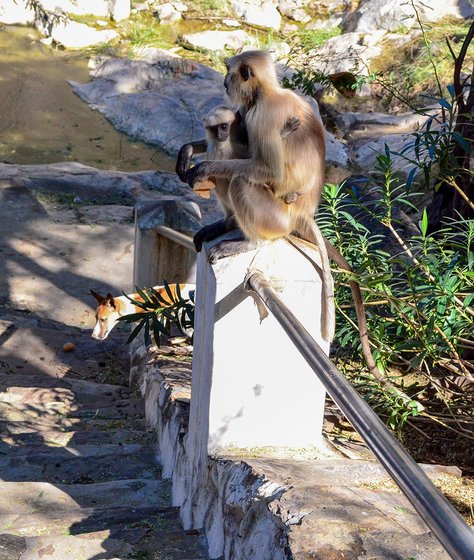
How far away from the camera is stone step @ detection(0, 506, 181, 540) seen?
2.77 metres

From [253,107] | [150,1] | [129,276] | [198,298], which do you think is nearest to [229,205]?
[253,107]

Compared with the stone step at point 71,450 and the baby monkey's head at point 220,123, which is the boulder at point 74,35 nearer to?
the baby monkey's head at point 220,123

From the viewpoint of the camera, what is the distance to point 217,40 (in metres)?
16.0

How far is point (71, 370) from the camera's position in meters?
6.07

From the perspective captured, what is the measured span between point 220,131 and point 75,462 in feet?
5.57

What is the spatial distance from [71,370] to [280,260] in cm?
389

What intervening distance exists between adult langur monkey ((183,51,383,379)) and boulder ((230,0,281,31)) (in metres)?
14.1

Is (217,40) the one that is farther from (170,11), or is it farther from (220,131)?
(220,131)

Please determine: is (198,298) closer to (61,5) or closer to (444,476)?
(444,476)

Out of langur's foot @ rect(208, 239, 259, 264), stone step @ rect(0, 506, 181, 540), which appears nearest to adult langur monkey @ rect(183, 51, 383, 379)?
langur's foot @ rect(208, 239, 259, 264)

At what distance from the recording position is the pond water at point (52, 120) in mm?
12625

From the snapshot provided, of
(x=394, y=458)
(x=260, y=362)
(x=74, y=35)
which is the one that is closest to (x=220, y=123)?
(x=260, y=362)

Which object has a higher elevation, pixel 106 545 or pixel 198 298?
pixel 198 298

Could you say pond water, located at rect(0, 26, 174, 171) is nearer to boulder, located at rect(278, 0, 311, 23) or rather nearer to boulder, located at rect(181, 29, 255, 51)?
boulder, located at rect(181, 29, 255, 51)
